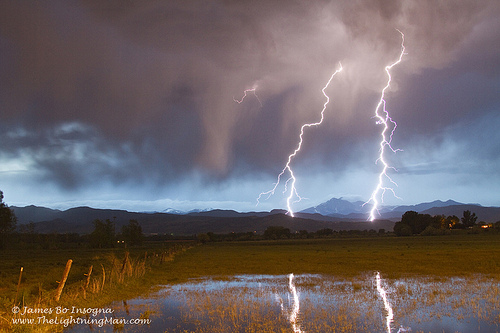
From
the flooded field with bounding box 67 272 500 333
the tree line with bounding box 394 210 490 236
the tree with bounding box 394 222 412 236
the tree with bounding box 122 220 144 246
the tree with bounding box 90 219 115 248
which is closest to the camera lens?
the flooded field with bounding box 67 272 500 333

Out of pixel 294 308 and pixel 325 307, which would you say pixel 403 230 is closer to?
pixel 325 307

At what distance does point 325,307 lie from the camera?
14.1 meters

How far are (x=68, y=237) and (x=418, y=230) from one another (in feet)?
427

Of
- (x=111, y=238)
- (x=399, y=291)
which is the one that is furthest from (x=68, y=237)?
(x=399, y=291)

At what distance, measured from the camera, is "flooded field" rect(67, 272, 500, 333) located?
11.4m

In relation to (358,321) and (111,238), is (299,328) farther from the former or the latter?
(111,238)

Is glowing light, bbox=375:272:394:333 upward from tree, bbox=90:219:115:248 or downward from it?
upward

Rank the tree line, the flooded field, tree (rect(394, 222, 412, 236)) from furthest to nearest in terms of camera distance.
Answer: the tree line → tree (rect(394, 222, 412, 236)) → the flooded field

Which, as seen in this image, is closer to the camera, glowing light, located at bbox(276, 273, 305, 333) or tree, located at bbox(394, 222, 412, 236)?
glowing light, located at bbox(276, 273, 305, 333)

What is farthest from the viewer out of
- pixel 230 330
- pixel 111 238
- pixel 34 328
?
pixel 111 238

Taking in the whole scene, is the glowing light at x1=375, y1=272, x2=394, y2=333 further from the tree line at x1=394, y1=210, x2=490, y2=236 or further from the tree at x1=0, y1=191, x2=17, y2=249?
the tree line at x1=394, y1=210, x2=490, y2=236

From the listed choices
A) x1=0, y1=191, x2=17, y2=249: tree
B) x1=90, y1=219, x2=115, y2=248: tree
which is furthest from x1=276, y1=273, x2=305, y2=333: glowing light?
x1=90, y1=219, x2=115, y2=248: tree

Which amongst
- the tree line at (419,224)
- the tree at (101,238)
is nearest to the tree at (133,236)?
the tree at (101,238)

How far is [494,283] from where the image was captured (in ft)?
61.2
